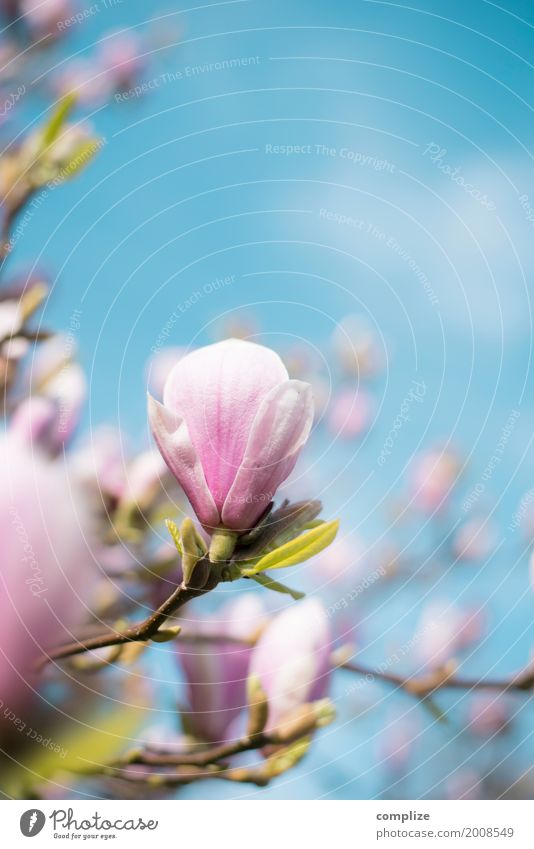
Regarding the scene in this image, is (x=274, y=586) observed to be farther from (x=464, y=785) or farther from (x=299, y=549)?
(x=464, y=785)

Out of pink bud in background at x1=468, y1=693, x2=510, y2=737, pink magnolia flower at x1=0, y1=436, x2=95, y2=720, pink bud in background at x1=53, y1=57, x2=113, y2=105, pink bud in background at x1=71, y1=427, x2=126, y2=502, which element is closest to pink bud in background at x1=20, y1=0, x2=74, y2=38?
pink bud in background at x1=53, y1=57, x2=113, y2=105

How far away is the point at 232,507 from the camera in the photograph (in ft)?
1.39

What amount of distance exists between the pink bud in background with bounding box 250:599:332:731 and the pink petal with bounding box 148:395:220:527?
0.09m

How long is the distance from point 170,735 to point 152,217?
1.57ft

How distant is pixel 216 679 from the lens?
481 millimetres

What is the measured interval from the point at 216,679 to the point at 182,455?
0.48 ft

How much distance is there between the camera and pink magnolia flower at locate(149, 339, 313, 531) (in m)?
0.42

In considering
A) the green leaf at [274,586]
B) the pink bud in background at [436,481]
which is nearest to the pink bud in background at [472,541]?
the pink bud in background at [436,481]

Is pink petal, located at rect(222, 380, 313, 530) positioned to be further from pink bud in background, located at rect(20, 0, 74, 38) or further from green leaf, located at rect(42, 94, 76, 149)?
pink bud in background, located at rect(20, 0, 74, 38)

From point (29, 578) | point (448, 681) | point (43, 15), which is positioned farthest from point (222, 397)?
point (43, 15)

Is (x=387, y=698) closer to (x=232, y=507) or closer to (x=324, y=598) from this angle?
(x=324, y=598)

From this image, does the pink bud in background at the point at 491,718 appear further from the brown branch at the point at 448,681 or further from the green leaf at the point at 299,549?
the green leaf at the point at 299,549

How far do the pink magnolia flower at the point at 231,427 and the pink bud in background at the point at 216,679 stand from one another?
0.11 m
